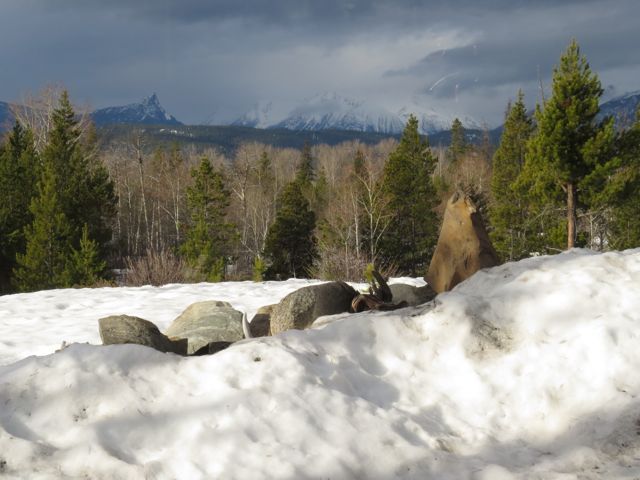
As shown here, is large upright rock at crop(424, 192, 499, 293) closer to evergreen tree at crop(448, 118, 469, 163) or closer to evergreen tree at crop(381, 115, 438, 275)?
evergreen tree at crop(381, 115, 438, 275)

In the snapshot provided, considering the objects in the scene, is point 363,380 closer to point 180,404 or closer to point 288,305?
point 180,404

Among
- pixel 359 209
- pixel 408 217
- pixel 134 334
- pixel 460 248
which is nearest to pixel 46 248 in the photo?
pixel 359 209

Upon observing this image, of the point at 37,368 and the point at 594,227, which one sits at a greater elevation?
the point at 37,368

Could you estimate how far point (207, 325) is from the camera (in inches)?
243

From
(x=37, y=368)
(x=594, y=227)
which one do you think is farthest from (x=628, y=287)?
(x=594, y=227)

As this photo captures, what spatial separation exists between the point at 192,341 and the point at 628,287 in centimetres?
452

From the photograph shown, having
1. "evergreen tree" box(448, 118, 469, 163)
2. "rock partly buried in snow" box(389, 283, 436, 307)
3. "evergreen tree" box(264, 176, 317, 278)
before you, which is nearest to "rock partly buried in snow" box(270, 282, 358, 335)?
"rock partly buried in snow" box(389, 283, 436, 307)

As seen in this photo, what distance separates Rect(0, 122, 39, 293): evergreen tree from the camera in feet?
74.3

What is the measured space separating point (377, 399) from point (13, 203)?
25876 mm

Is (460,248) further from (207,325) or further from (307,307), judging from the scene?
(207,325)

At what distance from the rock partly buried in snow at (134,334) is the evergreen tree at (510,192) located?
20.2 meters

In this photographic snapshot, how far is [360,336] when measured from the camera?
3209 mm

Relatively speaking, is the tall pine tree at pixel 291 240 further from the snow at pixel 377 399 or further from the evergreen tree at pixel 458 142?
the evergreen tree at pixel 458 142

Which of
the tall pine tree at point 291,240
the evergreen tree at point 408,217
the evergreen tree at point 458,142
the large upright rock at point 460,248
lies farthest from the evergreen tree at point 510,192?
the evergreen tree at point 458,142
